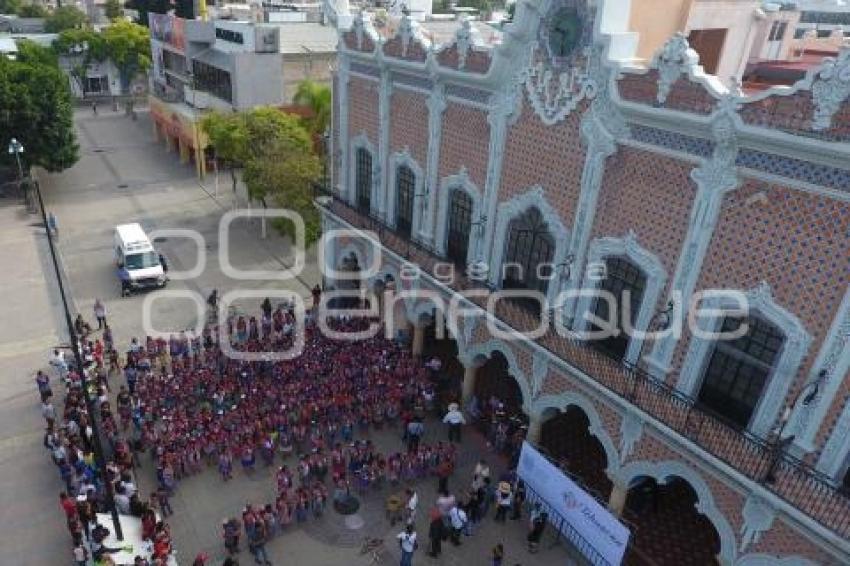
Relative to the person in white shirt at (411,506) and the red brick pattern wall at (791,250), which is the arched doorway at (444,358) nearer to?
the person in white shirt at (411,506)

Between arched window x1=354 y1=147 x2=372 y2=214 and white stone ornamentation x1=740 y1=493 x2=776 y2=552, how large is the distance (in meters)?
16.2

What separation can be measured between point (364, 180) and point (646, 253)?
12.8 meters

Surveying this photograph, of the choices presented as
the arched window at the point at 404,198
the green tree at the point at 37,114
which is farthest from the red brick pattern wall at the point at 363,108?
the green tree at the point at 37,114

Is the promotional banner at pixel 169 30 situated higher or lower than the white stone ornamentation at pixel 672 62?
lower

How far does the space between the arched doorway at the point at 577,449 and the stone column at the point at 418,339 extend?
18.1 feet

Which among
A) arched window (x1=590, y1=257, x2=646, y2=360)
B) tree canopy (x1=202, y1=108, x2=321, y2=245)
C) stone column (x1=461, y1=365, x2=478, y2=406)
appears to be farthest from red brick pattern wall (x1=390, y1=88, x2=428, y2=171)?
tree canopy (x1=202, y1=108, x2=321, y2=245)

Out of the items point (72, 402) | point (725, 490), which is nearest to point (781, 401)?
point (725, 490)

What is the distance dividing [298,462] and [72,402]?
7.08 m

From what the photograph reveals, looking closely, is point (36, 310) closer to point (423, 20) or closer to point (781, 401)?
point (423, 20)

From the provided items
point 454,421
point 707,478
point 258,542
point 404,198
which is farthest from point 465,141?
point 258,542

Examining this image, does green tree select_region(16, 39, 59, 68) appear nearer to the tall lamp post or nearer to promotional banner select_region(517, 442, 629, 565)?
promotional banner select_region(517, 442, 629, 565)

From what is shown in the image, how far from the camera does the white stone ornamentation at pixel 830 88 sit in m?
10.6

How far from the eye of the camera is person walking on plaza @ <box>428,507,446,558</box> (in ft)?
51.5

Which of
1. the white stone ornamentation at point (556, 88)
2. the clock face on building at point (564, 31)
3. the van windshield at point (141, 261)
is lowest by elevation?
the van windshield at point (141, 261)
